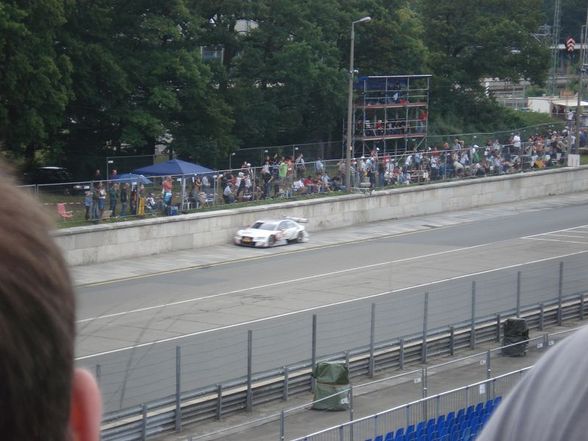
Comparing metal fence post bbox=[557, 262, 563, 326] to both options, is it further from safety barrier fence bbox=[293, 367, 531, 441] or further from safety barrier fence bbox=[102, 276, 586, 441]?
safety barrier fence bbox=[293, 367, 531, 441]

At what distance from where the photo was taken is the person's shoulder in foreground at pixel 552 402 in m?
1.29

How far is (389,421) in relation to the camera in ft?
47.0

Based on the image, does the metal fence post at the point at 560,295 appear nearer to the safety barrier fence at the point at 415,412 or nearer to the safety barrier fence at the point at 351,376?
the safety barrier fence at the point at 351,376

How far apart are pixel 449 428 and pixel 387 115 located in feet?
133

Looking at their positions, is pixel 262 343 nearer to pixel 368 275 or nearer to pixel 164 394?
pixel 164 394

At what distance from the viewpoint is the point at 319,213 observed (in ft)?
140

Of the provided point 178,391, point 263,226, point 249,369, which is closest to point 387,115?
point 263,226

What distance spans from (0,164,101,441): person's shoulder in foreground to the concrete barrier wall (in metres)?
26.0

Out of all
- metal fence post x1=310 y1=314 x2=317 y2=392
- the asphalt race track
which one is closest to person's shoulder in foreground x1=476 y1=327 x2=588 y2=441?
the asphalt race track

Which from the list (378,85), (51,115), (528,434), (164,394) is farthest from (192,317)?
(378,85)

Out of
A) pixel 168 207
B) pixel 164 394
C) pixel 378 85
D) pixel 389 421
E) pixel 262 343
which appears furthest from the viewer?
pixel 378 85

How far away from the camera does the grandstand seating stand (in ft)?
45.0

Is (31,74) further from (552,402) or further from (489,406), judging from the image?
(552,402)

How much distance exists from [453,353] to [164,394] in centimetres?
826
